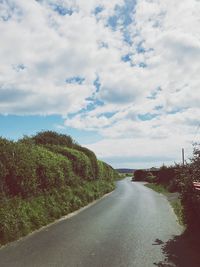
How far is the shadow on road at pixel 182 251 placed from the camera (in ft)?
31.2

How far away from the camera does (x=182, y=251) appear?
35.9 feet

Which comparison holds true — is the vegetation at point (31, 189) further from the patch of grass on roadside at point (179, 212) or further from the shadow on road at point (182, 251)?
the patch of grass on roadside at point (179, 212)

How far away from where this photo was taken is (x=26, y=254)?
10.4m

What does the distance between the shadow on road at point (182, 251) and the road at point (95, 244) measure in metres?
0.17

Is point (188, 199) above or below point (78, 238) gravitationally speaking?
above

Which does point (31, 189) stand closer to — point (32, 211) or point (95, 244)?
point (32, 211)

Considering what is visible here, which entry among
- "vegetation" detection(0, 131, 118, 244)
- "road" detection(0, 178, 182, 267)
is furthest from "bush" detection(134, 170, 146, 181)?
"road" detection(0, 178, 182, 267)

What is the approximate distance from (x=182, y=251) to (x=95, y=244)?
8.23ft

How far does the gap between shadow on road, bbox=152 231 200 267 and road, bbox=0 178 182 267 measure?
17 centimetres

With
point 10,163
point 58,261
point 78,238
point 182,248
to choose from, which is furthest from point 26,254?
point 10,163

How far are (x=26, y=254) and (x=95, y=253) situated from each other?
5.75 ft

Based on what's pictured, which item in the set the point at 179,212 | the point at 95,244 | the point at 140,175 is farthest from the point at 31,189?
the point at 140,175

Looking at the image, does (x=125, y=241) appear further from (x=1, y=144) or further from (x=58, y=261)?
(x=1, y=144)

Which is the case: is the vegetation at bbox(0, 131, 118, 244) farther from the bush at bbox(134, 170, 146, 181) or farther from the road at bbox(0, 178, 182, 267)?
the bush at bbox(134, 170, 146, 181)
